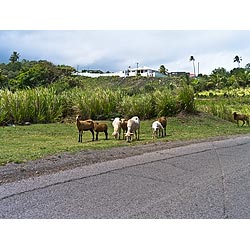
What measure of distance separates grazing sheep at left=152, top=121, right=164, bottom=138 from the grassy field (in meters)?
0.29

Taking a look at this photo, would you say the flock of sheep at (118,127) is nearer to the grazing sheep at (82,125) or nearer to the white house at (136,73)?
the grazing sheep at (82,125)

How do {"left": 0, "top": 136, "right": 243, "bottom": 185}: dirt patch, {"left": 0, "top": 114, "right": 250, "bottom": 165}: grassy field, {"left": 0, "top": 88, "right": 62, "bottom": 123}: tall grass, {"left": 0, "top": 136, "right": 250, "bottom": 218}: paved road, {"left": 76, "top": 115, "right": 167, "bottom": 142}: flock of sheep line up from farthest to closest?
{"left": 0, "top": 88, "right": 62, "bottom": 123}: tall grass → {"left": 76, "top": 115, "right": 167, "bottom": 142}: flock of sheep → {"left": 0, "top": 114, "right": 250, "bottom": 165}: grassy field → {"left": 0, "top": 136, "right": 243, "bottom": 185}: dirt patch → {"left": 0, "top": 136, "right": 250, "bottom": 218}: paved road

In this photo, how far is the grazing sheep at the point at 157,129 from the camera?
1391 cm

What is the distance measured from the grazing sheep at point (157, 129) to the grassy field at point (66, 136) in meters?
0.29

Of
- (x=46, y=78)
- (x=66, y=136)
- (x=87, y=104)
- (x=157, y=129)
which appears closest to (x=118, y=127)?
(x=157, y=129)

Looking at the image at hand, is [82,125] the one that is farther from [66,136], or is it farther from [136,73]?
[136,73]

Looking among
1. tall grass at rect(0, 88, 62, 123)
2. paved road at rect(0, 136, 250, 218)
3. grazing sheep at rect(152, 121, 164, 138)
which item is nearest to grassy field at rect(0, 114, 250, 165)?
grazing sheep at rect(152, 121, 164, 138)

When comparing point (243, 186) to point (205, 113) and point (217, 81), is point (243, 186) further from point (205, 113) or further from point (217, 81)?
point (217, 81)

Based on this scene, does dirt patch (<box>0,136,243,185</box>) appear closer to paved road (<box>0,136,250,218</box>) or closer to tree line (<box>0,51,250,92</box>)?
paved road (<box>0,136,250,218</box>)

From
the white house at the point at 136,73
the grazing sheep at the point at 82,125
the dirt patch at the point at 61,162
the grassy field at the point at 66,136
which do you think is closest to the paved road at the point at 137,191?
the dirt patch at the point at 61,162

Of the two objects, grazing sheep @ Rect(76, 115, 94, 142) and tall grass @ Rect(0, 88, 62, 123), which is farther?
tall grass @ Rect(0, 88, 62, 123)

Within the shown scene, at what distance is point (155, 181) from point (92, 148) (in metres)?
4.01

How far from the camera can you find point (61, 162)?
7680mm

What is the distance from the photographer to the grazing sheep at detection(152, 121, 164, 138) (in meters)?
13.9
